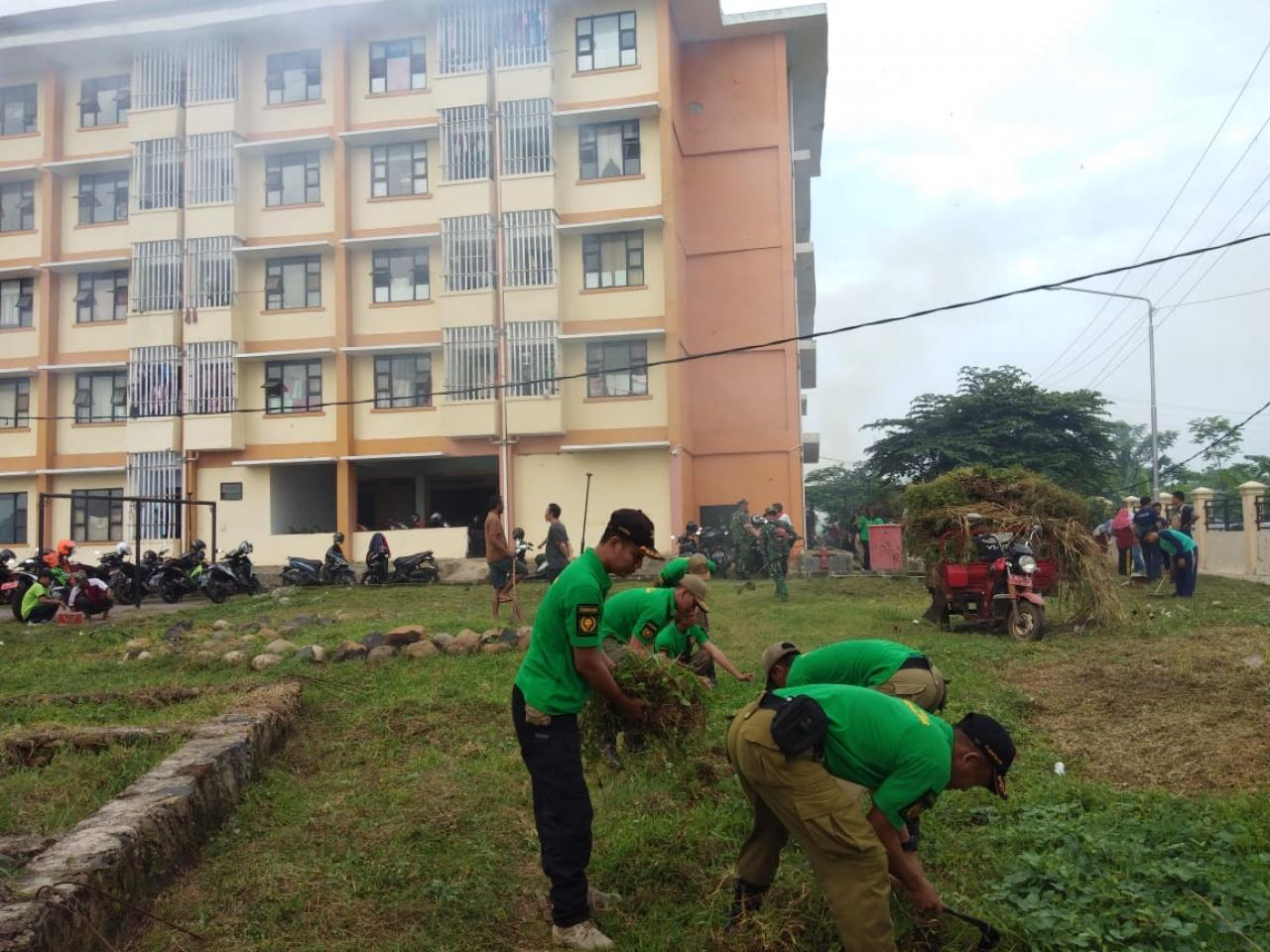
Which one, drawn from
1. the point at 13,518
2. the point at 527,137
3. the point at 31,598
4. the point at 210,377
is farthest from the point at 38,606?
the point at 527,137

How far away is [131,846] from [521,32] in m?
22.3

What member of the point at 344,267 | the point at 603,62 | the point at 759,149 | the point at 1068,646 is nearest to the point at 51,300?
the point at 344,267

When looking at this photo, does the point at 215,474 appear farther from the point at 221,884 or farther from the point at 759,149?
the point at 221,884

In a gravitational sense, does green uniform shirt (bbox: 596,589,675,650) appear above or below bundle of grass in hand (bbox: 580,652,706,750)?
above

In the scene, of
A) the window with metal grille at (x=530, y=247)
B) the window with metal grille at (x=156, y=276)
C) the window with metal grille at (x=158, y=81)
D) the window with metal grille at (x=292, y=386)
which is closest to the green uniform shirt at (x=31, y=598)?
the window with metal grille at (x=292, y=386)

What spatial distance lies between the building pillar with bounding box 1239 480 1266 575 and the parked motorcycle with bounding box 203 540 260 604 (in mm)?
17797

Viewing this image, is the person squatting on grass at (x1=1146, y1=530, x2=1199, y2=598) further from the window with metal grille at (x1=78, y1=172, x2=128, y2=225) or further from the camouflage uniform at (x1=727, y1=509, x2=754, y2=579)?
the window with metal grille at (x1=78, y1=172, x2=128, y2=225)

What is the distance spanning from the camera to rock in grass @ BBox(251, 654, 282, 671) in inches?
352

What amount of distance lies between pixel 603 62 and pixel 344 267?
770cm

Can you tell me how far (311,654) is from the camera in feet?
30.1

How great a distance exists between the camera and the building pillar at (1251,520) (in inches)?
712

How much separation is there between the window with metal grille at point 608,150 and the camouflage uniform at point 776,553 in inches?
405

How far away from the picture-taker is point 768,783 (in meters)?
3.22

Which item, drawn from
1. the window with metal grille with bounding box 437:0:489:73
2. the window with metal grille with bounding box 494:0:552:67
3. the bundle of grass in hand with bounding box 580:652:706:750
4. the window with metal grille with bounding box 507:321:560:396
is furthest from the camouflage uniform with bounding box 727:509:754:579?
the bundle of grass in hand with bounding box 580:652:706:750
